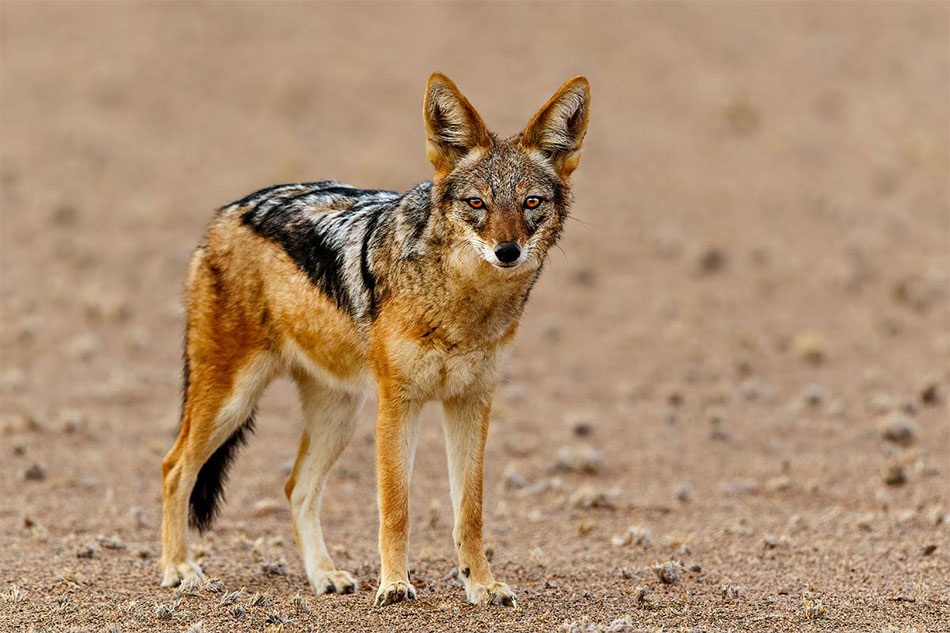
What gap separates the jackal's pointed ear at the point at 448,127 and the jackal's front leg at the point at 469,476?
1.23m

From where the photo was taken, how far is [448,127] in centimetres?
644

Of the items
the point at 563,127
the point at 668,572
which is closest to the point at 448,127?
the point at 563,127

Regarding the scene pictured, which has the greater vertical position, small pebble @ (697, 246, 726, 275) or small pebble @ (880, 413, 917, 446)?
small pebble @ (697, 246, 726, 275)

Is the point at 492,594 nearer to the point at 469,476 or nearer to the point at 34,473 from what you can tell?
the point at 469,476

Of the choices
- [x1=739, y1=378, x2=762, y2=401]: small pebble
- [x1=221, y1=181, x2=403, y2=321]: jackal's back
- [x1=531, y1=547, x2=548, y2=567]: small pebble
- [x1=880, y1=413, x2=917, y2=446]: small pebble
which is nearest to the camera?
[x1=221, y1=181, x2=403, y2=321]: jackal's back

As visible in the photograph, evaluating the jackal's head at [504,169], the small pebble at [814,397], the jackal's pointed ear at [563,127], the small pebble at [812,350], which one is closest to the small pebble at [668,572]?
the jackal's head at [504,169]

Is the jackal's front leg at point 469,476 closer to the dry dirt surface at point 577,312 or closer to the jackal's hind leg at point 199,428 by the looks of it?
the dry dirt surface at point 577,312

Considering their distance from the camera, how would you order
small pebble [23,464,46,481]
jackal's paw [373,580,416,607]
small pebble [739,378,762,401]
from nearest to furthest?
jackal's paw [373,580,416,607]
small pebble [23,464,46,481]
small pebble [739,378,762,401]

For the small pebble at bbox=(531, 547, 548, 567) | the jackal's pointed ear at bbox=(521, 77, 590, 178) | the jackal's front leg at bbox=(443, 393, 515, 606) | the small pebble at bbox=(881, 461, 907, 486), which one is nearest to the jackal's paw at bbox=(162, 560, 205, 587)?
the jackal's front leg at bbox=(443, 393, 515, 606)

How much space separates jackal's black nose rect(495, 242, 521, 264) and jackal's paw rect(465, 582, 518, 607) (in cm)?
171

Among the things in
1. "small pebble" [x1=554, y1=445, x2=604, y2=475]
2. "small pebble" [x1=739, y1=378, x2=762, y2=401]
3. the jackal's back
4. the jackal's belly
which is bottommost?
"small pebble" [x1=554, y1=445, x2=604, y2=475]

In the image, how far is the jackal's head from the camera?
6125mm

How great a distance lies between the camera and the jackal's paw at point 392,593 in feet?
20.5

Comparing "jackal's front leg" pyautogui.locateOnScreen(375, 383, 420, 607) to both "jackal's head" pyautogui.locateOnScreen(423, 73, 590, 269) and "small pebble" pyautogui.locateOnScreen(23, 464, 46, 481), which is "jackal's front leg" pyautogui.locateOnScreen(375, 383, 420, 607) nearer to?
"jackal's head" pyautogui.locateOnScreen(423, 73, 590, 269)
